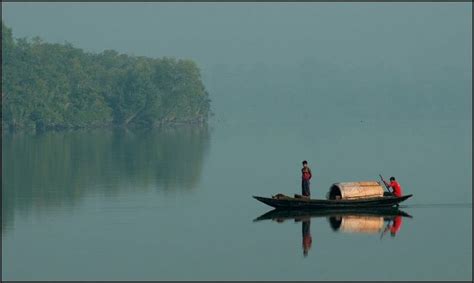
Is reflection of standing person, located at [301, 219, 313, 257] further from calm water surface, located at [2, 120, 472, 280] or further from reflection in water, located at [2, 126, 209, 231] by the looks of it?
reflection in water, located at [2, 126, 209, 231]

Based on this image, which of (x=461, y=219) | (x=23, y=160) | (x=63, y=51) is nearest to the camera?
(x=461, y=219)

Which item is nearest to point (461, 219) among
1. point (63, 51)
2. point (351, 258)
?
point (351, 258)

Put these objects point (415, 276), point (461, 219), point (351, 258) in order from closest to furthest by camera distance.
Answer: point (415, 276) → point (351, 258) → point (461, 219)

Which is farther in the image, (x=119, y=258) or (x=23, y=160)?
(x=23, y=160)

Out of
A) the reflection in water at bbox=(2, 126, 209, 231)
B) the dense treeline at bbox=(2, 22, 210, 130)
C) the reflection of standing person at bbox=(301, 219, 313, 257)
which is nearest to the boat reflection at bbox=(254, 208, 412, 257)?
the reflection of standing person at bbox=(301, 219, 313, 257)

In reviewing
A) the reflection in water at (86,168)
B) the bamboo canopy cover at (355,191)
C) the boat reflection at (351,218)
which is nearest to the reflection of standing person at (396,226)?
the boat reflection at (351,218)

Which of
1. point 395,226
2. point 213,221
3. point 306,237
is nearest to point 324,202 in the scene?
point 395,226

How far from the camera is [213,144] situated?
10862 centimetres

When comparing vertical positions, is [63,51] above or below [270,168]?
above

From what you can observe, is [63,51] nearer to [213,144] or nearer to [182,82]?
[182,82]

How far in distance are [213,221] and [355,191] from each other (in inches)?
257

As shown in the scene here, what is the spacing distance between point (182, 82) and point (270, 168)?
9089 cm

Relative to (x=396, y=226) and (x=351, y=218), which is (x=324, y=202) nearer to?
(x=351, y=218)

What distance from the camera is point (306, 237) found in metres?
40.8
